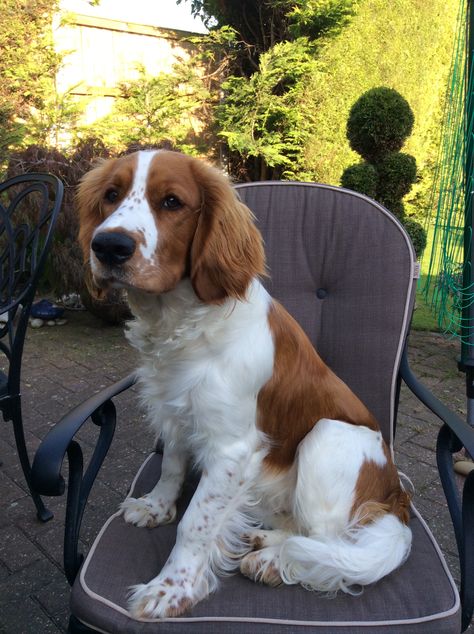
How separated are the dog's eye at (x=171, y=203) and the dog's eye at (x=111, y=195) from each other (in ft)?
0.52

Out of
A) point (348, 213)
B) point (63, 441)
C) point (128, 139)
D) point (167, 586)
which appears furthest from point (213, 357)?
point (128, 139)

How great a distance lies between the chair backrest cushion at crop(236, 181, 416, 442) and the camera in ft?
6.84

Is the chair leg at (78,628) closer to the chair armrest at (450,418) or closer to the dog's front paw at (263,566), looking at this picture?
the dog's front paw at (263,566)

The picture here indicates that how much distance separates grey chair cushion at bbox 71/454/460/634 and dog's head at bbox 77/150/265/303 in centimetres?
79

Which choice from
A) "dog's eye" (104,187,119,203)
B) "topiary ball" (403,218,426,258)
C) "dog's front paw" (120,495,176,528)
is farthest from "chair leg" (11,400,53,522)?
"topiary ball" (403,218,426,258)

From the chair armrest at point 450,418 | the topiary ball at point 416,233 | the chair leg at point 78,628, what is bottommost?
the chair leg at point 78,628

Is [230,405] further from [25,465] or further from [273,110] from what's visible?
[273,110]

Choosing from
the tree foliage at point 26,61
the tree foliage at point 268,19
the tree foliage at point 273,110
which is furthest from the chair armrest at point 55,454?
the tree foliage at point 268,19

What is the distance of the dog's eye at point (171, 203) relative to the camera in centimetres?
157

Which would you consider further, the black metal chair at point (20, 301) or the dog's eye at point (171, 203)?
the black metal chair at point (20, 301)

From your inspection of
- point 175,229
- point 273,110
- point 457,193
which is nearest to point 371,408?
point 175,229

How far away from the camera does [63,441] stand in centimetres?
140

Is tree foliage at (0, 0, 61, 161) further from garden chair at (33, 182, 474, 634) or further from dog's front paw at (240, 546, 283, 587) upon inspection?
dog's front paw at (240, 546, 283, 587)

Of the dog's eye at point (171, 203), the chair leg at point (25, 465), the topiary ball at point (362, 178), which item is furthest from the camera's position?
the topiary ball at point (362, 178)
